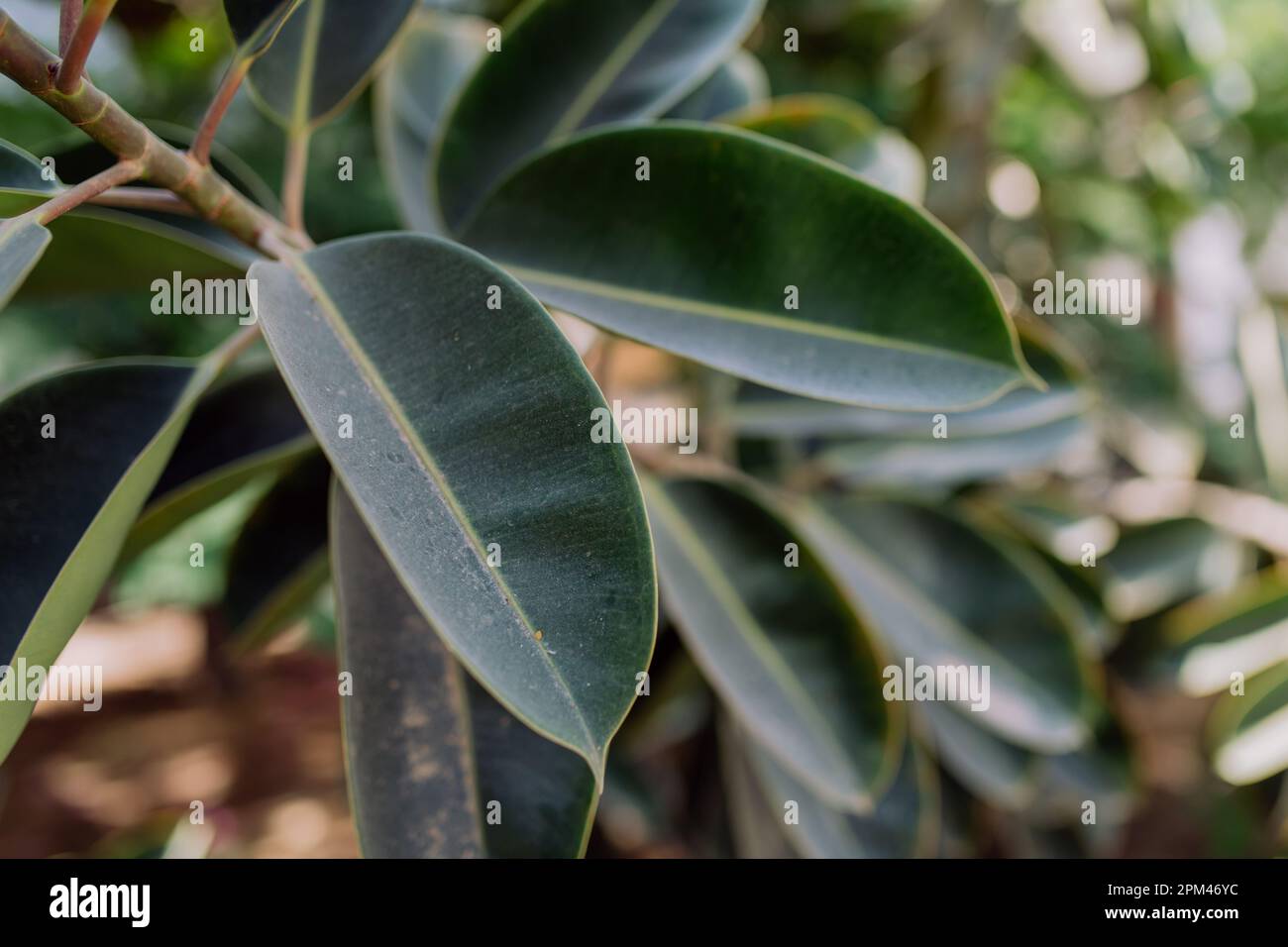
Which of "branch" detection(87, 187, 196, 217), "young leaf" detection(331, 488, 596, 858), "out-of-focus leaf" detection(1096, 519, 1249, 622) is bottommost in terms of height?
"young leaf" detection(331, 488, 596, 858)

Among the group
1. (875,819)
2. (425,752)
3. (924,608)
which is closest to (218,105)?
(425,752)

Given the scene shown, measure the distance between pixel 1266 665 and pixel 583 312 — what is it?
3.10 ft

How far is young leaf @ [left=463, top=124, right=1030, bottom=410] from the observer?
1.60 ft

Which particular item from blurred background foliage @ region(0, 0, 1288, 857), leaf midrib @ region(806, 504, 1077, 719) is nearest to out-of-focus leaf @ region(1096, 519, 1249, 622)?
blurred background foliage @ region(0, 0, 1288, 857)

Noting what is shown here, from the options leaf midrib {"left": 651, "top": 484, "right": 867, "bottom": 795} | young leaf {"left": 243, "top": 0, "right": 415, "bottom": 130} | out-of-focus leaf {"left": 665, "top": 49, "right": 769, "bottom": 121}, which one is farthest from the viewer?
out-of-focus leaf {"left": 665, "top": 49, "right": 769, "bottom": 121}

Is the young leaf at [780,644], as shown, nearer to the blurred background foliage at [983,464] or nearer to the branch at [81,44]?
the blurred background foliage at [983,464]

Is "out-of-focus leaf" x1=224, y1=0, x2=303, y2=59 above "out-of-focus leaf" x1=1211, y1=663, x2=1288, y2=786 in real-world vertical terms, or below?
above

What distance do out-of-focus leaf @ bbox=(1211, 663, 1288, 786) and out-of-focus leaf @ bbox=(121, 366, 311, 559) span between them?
986mm

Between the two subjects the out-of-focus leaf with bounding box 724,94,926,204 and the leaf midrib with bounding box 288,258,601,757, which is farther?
the out-of-focus leaf with bounding box 724,94,926,204

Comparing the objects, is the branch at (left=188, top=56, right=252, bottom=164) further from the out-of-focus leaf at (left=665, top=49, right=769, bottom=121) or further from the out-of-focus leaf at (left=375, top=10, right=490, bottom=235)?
the out-of-focus leaf at (left=665, top=49, right=769, bottom=121)

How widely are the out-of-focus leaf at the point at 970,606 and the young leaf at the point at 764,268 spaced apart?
1.08 feet

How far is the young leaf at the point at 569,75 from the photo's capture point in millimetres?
678

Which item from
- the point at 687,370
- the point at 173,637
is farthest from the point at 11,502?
the point at 173,637

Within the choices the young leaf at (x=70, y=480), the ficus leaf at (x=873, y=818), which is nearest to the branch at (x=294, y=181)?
the young leaf at (x=70, y=480)
